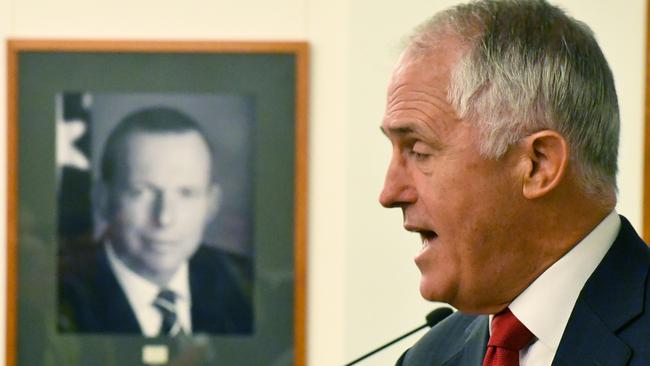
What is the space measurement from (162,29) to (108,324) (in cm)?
99

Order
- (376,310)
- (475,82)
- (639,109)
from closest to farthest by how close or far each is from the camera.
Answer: (475,82) → (639,109) → (376,310)

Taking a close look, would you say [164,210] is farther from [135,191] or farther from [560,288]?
[560,288]

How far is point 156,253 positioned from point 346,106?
0.81 m

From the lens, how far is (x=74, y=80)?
4008mm

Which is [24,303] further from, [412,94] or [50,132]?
[412,94]

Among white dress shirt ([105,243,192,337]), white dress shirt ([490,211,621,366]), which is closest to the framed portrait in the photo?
white dress shirt ([105,243,192,337])

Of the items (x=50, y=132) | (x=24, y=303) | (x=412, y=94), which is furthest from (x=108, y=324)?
(x=412, y=94)

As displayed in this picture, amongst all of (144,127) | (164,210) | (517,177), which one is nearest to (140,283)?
(164,210)

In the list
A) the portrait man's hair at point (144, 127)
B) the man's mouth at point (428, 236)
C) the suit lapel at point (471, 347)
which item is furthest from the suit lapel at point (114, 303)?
the man's mouth at point (428, 236)

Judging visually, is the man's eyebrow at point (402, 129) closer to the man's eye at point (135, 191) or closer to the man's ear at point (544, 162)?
the man's ear at point (544, 162)

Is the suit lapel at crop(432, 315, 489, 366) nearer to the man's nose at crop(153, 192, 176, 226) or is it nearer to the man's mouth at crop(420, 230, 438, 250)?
the man's mouth at crop(420, 230, 438, 250)

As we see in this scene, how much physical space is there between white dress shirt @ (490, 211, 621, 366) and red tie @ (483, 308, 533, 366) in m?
0.02

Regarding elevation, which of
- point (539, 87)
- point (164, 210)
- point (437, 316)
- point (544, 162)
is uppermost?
point (539, 87)

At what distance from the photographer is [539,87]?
6.72 feet
